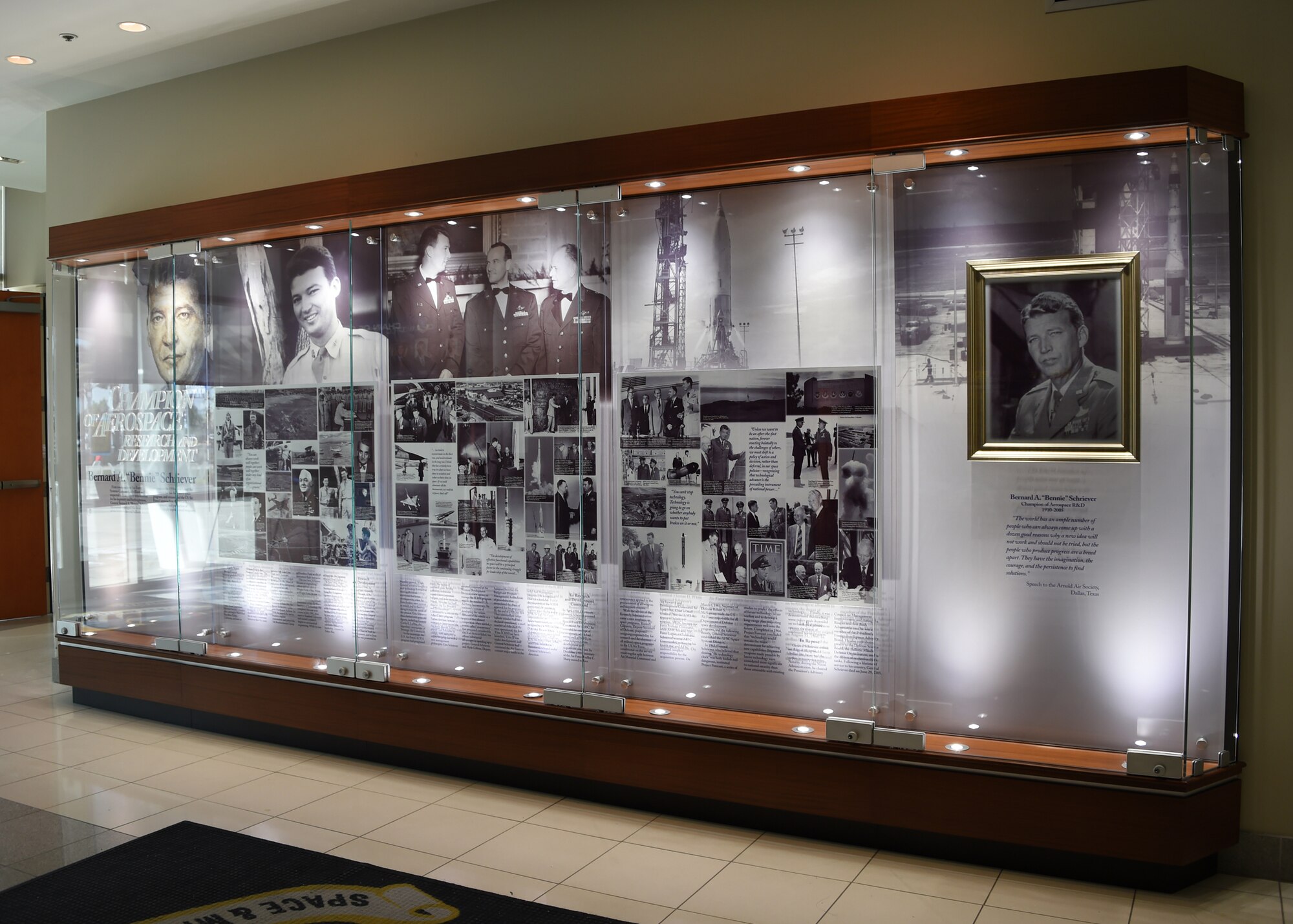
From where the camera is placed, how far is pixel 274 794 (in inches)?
172

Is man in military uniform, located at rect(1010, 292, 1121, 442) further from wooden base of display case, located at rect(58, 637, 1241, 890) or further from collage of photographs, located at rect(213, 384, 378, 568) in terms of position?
collage of photographs, located at rect(213, 384, 378, 568)

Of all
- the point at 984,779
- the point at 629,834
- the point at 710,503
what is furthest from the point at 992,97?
the point at 629,834

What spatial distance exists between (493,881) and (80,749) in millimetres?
2928

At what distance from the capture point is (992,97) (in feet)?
11.1

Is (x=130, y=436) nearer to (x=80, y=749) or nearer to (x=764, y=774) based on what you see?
(x=80, y=749)

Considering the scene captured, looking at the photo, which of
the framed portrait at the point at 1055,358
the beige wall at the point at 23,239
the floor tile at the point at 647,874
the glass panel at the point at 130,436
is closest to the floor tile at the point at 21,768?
the glass panel at the point at 130,436

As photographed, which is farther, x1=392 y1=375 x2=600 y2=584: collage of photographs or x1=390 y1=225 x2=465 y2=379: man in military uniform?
x1=390 y1=225 x2=465 y2=379: man in military uniform

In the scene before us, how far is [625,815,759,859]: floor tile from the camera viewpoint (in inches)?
145

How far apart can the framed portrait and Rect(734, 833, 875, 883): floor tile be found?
1559mm

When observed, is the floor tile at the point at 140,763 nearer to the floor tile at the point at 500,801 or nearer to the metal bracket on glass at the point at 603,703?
the floor tile at the point at 500,801

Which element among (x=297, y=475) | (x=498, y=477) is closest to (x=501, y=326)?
(x=498, y=477)

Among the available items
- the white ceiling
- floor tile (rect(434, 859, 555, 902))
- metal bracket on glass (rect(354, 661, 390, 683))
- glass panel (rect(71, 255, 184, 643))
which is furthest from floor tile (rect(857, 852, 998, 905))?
the white ceiling

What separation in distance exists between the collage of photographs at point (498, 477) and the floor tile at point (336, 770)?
3.20ft

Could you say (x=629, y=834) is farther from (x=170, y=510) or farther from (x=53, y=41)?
(x=53, y=41)
